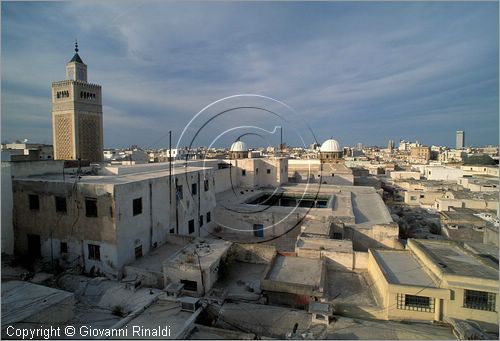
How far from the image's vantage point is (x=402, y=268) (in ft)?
37.2

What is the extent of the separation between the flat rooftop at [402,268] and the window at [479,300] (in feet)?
2.84

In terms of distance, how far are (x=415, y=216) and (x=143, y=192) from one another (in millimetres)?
23295

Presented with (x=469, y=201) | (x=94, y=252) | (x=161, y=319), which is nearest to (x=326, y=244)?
(x=161, y=319)

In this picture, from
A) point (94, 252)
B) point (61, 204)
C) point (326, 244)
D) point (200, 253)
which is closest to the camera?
point (200, 253)

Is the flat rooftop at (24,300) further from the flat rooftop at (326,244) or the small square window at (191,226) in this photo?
the small square window at (191,226)

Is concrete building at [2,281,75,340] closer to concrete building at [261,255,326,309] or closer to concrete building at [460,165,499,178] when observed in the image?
concrete building at [261,255,326,309]

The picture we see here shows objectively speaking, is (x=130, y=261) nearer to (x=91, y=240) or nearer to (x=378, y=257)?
(x=91, y=240)

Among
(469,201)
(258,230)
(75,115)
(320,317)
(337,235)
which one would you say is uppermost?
(75,115)

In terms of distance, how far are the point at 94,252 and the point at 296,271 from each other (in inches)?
362

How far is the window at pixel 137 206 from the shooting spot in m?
14.5

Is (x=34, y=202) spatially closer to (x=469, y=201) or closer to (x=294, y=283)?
(x=294, y=283)

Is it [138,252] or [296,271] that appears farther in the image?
[138,252]

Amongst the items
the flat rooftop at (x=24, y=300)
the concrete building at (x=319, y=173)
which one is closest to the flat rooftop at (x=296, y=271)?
the flat rooftop at (x=24, y=300)

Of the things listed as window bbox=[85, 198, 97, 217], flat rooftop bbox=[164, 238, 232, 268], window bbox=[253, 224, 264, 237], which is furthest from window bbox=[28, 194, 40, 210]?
window bbox=[253, 224, 264, 237]
